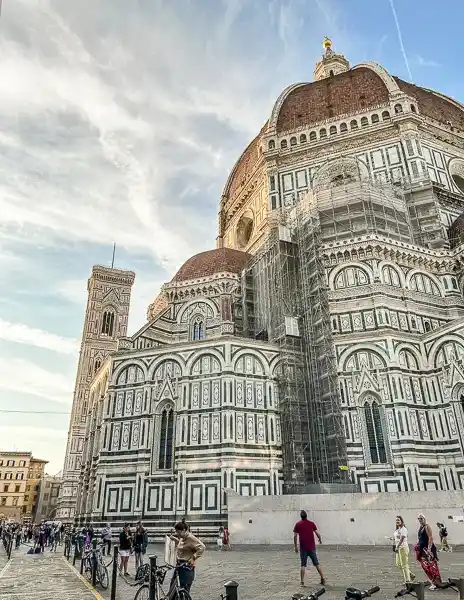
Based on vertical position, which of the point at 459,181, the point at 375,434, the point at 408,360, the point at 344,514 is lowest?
the point at 344,514

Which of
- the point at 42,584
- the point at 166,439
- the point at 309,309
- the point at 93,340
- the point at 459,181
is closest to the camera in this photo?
the point at 42,584

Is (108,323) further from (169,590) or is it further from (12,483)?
(169,590)

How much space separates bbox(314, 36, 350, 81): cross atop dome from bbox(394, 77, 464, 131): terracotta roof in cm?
1147

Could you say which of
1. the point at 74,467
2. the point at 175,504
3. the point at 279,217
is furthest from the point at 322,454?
the point at 74,467

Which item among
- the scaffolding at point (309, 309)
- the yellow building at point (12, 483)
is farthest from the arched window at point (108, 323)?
the yellow building at point (12, 483)

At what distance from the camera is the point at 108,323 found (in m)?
51.9

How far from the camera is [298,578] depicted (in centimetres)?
841

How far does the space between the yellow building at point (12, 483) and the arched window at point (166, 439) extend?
186 ft

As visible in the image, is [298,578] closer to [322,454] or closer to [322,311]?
[322,454]

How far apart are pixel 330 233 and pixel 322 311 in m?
4.85

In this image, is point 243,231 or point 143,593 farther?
point 243,231

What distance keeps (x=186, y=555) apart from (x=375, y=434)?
48.6 feet

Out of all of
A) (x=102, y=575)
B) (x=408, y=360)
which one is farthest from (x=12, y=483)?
(x=102, y=575)

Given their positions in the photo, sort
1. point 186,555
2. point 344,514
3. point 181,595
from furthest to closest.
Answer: point 344,514, point 186,555, point 181,595
